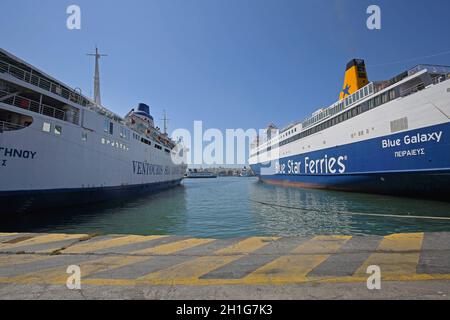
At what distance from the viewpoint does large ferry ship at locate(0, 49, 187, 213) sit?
39.4 feet

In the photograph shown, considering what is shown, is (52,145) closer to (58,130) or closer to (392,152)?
(58,130)

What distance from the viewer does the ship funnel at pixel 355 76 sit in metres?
26.7

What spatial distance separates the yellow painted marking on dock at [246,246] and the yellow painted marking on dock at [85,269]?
1.51m

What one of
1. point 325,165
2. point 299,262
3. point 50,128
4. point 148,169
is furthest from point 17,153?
point 325,165

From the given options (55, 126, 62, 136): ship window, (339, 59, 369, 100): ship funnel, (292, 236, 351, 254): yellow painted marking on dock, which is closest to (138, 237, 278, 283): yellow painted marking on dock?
(292, 236, 351, 254): yellow painted marking on dock

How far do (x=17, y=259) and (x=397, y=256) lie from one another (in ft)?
22.5

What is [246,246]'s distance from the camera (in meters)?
4.56

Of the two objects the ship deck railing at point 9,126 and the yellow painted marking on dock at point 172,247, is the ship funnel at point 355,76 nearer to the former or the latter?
the yellow painted marking on dock at point 172,247

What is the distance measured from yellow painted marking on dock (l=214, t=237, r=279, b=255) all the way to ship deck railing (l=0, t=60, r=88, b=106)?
1645 centimetres
